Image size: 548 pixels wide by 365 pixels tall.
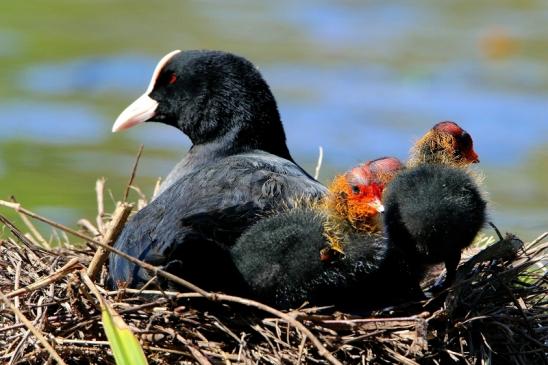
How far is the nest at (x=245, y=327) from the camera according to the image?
4430mm

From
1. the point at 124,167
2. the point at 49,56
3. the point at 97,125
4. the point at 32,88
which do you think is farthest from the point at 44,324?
the point at 49,56

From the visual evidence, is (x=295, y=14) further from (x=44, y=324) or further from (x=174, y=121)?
(x=44, y=324)

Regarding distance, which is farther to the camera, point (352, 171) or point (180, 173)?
point (180, 173)

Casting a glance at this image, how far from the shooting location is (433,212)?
4398 mm

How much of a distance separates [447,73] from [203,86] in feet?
26.9

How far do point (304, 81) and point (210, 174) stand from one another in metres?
8.95

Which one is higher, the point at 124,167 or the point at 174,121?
the point at 174,121

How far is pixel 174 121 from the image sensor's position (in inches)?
244

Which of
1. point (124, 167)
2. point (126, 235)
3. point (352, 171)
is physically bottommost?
point (124, 167)

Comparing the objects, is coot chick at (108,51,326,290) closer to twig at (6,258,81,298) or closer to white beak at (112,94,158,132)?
white beak at (112,94,158,132)

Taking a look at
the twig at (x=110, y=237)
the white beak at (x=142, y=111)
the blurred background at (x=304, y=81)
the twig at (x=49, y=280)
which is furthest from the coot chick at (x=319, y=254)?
the blurred background at (x=304, y=81)

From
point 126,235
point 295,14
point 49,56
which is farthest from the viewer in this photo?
point 295,14

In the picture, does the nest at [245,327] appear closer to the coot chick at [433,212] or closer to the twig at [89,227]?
the coot chick at [433,212]

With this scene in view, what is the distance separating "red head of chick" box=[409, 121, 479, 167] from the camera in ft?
16.9
